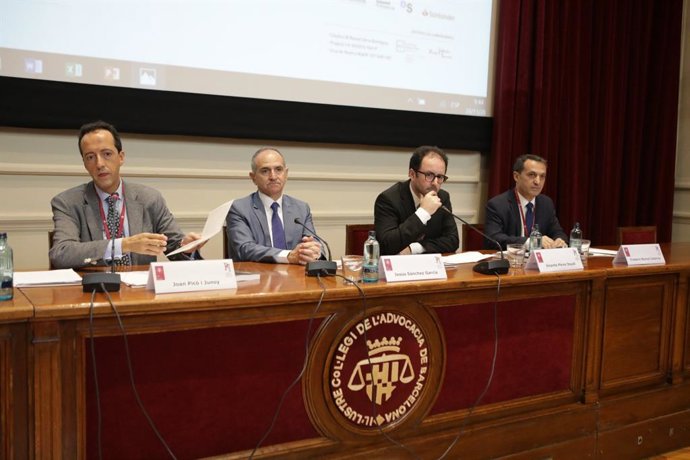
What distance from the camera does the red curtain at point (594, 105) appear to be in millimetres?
4156

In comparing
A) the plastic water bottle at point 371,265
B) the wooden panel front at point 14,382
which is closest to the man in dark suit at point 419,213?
the plastic water bottle at point 371,265

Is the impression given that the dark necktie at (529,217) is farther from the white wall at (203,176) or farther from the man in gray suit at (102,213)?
the man in gray suit at (102,213)

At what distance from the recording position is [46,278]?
166 cm

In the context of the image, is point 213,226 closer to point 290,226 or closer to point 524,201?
point 290,226

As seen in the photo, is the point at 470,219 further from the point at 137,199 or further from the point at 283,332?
the point at 283,332

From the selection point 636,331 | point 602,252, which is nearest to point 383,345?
point 636,331

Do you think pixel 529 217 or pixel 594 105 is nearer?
pixel 529 217

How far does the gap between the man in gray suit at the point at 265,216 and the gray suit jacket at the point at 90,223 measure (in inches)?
9.3

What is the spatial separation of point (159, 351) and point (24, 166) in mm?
2039

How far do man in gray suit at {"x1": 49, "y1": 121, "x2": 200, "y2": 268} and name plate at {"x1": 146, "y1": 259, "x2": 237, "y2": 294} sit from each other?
1.27 ft

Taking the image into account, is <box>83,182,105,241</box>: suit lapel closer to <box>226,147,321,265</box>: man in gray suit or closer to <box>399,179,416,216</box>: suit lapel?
<box>226,147,321,265</box>: man in gray suit

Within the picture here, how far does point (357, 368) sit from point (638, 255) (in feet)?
4.19

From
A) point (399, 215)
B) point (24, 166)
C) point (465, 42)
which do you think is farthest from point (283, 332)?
point (465, 42)

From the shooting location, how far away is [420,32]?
3.84 meters
